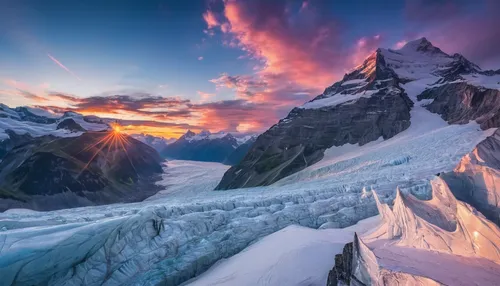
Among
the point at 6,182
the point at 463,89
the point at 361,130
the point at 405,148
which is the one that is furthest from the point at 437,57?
the point at 6,182

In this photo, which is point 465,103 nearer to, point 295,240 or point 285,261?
point 295,240

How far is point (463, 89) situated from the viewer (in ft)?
238

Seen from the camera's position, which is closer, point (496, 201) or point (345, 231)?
point (496, 201)

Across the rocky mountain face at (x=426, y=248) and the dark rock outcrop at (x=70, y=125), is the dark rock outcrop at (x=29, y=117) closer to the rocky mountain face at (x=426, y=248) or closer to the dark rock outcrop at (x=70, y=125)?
the dark rock outcrop at (x=70, y=125)

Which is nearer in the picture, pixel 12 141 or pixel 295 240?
pixel 295 240

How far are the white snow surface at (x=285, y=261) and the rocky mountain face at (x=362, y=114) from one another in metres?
51.8

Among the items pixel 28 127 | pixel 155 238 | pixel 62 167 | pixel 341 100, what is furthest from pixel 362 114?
pixel 28 127

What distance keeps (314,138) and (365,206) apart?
6366 cm

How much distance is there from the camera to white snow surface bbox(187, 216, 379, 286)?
1110 cm

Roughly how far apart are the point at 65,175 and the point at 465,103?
116m

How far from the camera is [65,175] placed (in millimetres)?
92125

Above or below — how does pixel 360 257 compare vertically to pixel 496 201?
below

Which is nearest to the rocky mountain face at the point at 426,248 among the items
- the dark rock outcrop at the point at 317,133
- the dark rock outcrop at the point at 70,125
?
the dark rock outcrop at the point at 317,133

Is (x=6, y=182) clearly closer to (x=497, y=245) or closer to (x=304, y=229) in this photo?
(x=304, y=229)
